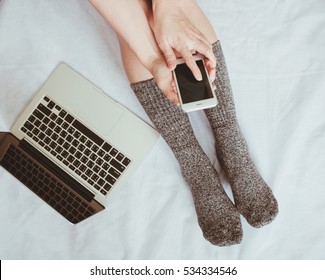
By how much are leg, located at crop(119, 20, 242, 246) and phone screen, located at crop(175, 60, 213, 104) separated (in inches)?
5.2

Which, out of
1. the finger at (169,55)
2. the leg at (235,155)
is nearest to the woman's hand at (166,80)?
the finger at (169,55)

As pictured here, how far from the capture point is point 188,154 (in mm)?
775

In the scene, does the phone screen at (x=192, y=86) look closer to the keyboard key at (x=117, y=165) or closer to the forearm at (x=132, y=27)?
the forearm at (x=132, y=27)

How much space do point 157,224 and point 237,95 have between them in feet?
1.12

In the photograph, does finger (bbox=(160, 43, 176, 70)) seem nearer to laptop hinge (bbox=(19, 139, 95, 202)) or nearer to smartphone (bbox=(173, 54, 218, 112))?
smartphone (bbox=(173, 54, 218, 112))

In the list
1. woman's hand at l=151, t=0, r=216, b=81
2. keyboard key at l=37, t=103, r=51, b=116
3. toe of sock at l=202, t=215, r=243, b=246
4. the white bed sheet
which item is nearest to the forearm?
woman's hand at l=151, t=0, r=216, b=81

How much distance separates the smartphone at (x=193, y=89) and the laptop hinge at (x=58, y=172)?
302 mm

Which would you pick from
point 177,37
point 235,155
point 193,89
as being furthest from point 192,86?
point 235,155

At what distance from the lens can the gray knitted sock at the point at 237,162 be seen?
29.5 inches

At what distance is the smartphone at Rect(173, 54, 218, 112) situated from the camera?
606mm

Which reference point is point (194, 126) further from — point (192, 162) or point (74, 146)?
point (74, 146)

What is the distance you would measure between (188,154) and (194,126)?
0.26ft
